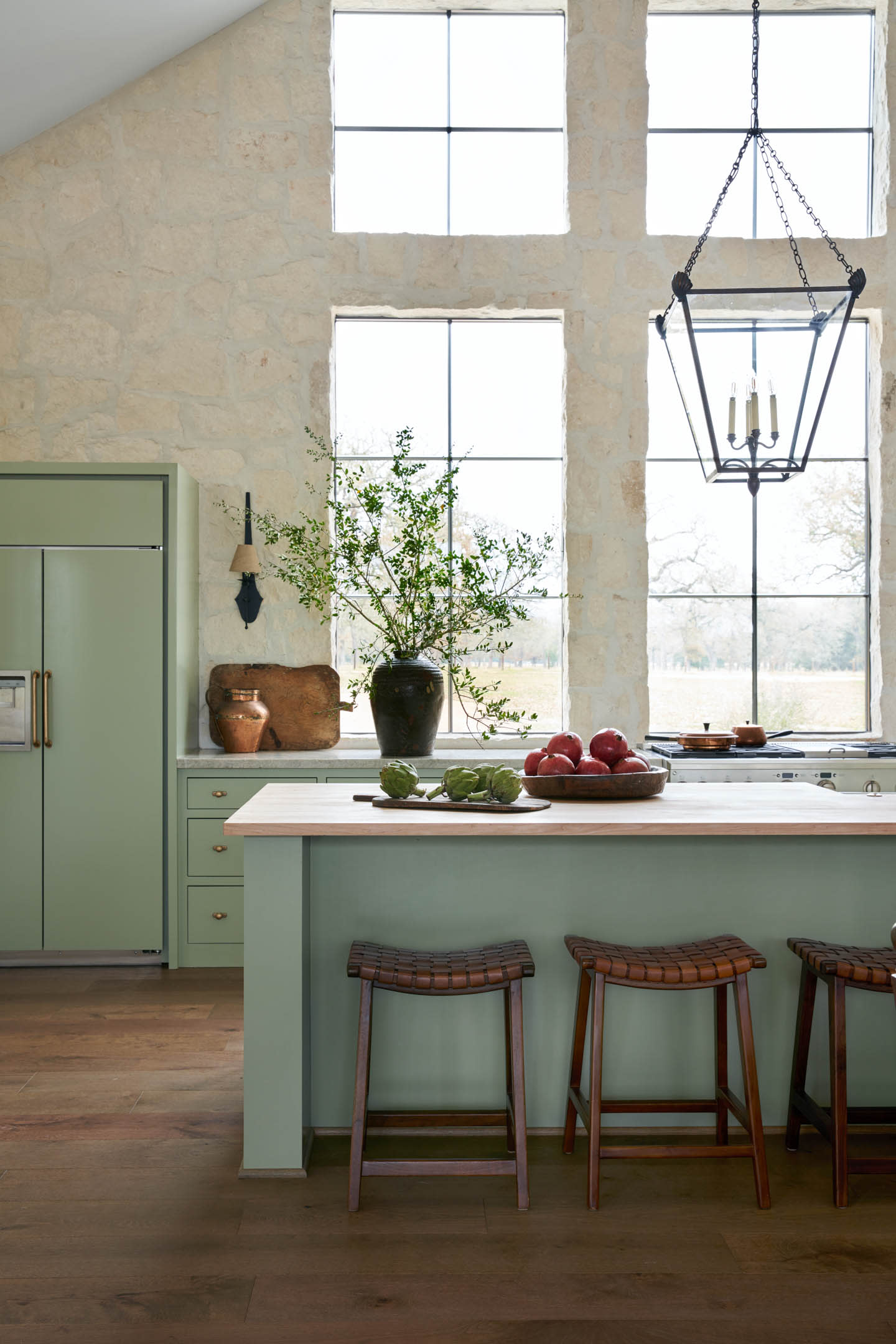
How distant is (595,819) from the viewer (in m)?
2.45

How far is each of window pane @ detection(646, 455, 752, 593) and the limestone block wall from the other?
0.49ft

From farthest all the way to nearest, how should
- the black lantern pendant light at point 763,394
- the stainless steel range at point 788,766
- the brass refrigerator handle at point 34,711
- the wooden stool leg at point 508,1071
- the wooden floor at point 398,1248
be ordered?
the brass refrigerator handle at point 34,711 → the stainless steel range at point 788,766 → the wooden stool leg at point 508,1071 → the black lantern pendant light at point 763,394 → the wooden floor at point 398,1248

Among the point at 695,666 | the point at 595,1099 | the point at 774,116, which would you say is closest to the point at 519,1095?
the point at 595,1099

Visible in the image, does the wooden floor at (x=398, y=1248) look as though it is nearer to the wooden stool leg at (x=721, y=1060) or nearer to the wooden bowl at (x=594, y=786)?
the wooden stool leg at (x=721, y=1060)

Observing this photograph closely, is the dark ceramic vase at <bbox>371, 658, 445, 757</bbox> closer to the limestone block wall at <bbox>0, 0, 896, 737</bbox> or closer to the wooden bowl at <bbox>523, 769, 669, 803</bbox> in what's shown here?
the limestone block wall at <bbox>0, 0, 896, 737</bbox>

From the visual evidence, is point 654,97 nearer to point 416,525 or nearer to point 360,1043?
point 416,525

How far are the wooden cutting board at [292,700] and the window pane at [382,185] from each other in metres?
2.19

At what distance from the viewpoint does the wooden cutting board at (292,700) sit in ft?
15.8

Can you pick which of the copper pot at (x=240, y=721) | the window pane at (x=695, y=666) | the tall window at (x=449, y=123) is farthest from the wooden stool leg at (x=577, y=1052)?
the tall window at (x=449, y=123)

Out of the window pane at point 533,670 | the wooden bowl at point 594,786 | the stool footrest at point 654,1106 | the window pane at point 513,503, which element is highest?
the window pane at point 513,503

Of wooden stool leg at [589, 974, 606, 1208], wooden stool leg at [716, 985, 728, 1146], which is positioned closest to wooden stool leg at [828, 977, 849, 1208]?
wooden stool leg at [716, 985, 728, 1146]

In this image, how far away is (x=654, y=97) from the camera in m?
5.06

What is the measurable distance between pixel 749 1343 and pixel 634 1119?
85cm

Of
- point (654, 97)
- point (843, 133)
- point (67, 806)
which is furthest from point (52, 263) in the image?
point (843, 133)
